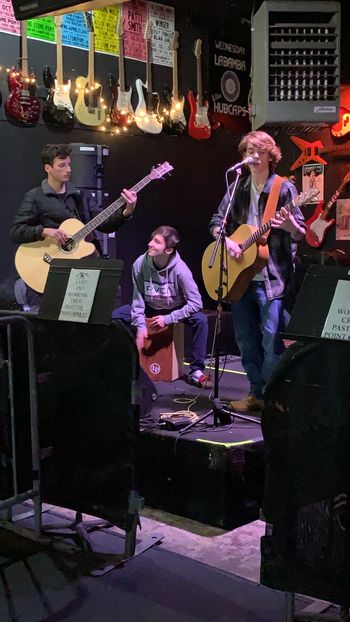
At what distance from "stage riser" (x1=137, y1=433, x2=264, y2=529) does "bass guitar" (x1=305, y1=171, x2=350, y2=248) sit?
A: 4.28 m

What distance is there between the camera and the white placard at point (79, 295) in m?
2.92

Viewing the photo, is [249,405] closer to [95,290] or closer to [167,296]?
[167,296]

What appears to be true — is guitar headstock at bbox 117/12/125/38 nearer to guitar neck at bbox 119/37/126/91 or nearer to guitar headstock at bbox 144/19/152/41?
guitar neck at bbox 119/37/126/91

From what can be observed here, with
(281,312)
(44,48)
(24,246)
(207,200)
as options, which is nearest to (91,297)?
(281,312)

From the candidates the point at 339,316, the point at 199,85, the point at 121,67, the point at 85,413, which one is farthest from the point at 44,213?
the point at 339,316

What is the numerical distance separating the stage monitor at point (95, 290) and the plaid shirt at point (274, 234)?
1309 millimetres

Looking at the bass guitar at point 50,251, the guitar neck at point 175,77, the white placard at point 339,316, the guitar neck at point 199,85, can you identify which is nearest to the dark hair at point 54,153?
the bass guitar at point 50,251

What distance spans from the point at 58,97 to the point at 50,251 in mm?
1821

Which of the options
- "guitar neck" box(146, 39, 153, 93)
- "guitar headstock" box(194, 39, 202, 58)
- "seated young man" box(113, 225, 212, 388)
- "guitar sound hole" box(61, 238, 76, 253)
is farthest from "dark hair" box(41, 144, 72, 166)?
"guitar headstock" box(194, 39, 202, 58)

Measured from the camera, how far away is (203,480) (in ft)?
11.6

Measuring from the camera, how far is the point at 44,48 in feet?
20.5

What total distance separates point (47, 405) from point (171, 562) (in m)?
0.89

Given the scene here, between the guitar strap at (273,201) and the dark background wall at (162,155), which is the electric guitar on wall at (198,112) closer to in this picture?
the dark background wall at (162,155)

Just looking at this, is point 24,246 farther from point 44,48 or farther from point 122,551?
point 122,551
